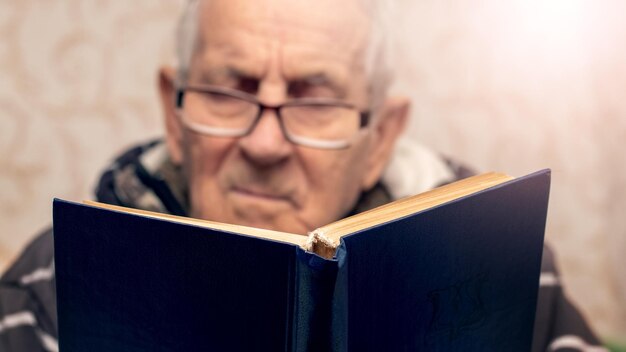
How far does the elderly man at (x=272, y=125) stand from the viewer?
0.93 m

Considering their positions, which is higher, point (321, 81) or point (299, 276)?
point (321, 81)

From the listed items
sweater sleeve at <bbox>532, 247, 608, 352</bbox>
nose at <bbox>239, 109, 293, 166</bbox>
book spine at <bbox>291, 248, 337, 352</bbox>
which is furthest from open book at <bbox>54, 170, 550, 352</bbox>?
sweater sleeve at <bbox>532, 247, 608, 352</bbox>

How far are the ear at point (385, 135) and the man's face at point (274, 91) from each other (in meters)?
0.10

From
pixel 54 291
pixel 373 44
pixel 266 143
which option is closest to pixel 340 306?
pixel 266 143

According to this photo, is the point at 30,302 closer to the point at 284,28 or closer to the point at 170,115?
the point at 170,115

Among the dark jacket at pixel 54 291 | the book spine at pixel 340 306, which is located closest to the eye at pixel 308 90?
the dark jacket at pixel 54 291

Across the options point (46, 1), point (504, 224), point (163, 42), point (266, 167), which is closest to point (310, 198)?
point (266, 167)

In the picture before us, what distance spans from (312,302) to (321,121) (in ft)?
1.61

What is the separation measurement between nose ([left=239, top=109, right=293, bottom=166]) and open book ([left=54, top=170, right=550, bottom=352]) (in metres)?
0.35

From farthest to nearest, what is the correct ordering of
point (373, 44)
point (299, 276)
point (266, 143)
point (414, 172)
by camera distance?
point (414, 172)
point (373, 44)
point (266, 143)
point (299, 276)

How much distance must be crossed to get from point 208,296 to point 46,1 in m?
1.20

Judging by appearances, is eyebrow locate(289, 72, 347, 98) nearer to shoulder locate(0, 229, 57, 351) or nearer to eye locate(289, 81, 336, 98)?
eye locate(289, 81, 336, 98)

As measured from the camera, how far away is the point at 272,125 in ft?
3.04

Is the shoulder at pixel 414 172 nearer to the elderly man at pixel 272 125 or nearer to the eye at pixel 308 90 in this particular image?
the elderly man at pixel 272 125
